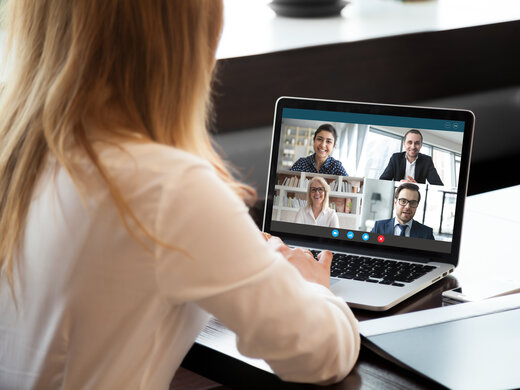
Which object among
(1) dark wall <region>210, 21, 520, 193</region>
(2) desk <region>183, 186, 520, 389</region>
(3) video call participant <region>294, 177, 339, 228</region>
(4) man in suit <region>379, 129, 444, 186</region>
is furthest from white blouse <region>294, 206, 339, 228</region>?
(1) dark wall <region>210, 21, 520, 193</region>

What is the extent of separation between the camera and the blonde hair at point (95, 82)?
2.68 feet

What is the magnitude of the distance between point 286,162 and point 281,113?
0.32 ft

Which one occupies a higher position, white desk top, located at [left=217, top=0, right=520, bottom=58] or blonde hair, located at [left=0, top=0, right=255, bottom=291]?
white desk top, located at [left=217, top=0, right=520, bottom=58]

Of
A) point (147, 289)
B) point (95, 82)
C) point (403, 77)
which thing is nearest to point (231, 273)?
point (147, 289)

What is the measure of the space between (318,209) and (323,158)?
0.10 m

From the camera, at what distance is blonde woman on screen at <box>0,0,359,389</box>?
0.76 metres

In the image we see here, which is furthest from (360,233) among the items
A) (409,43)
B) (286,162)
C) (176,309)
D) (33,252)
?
(409,43)

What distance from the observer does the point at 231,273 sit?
0.75 meters

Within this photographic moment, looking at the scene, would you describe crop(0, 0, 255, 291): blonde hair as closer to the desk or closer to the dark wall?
the desk

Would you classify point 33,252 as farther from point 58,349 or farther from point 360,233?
point 360,233

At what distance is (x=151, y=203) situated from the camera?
76cm

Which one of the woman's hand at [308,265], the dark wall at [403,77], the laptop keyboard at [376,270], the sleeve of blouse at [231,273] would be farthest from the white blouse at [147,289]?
the dark wall at [403,77]

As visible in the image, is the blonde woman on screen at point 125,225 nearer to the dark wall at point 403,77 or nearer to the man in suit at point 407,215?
the man in suit at point 407,215

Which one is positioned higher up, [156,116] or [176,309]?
[156,116]
